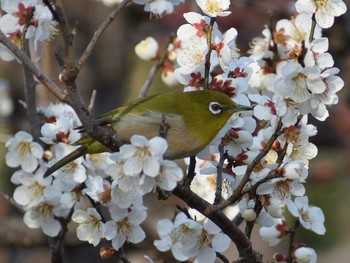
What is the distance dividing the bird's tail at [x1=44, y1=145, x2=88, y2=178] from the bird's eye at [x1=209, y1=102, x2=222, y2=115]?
42 centimetres

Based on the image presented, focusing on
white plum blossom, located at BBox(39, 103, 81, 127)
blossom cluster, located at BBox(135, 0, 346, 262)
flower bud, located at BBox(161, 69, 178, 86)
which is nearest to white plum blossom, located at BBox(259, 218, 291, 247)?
blossom cluster, located at BBox(135, 0, 346, 262)

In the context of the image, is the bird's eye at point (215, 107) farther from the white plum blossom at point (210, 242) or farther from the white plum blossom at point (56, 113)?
the white plum blossom at point (56, 113)

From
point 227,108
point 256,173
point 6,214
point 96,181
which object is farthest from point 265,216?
point 6,214

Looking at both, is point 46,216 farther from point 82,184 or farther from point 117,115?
point 117,115

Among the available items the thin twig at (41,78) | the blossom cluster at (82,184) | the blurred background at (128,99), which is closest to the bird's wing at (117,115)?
the blossom cluster at (82,184)

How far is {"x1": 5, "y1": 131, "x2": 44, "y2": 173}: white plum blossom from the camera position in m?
2.71

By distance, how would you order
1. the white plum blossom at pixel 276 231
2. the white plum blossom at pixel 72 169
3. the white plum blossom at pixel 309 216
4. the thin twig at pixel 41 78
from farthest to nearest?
the white plum blossom at pixel 276 231
the white plum blossom at pixel 309 216
the white plum blossom at pixel 72 169
the thin twig at pixel 41 78

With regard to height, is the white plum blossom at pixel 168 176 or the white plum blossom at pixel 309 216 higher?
the white plum blossom at pixel 168 176

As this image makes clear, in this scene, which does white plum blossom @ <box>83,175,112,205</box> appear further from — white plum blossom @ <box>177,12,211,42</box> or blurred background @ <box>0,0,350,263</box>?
blurred background @ <box>0,0,350,263</box>

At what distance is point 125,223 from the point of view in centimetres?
255

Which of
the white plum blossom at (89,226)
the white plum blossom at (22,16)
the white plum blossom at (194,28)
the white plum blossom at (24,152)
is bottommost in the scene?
the white plum blossom at (89,226)

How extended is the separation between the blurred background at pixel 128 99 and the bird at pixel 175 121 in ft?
5.85

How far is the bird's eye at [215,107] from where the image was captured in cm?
247

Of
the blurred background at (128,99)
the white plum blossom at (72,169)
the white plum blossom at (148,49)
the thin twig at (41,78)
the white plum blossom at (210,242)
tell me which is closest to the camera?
the thin twig at (41,78)
